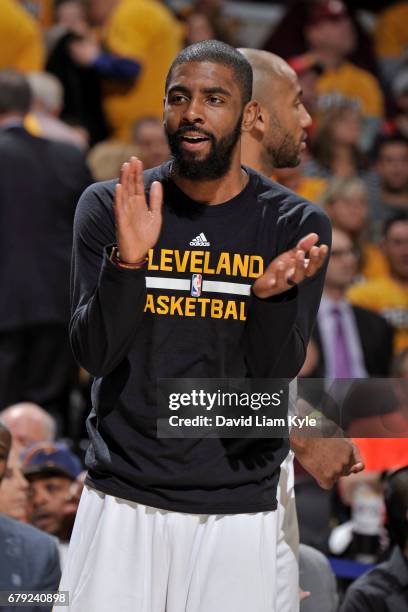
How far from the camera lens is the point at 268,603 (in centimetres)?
265

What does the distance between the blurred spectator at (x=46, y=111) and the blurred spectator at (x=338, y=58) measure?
2.57m

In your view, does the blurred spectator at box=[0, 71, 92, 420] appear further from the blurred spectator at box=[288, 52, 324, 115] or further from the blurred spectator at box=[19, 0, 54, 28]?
the blurred spectator at box=[288, 52, 324, 115]

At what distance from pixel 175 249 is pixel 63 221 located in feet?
11.7

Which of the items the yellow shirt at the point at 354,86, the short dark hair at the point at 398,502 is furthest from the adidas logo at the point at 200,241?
the yellow shirt at the point at 354,86

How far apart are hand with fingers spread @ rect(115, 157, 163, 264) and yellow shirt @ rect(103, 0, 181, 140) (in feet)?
18.3

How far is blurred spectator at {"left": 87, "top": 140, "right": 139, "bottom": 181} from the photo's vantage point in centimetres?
705

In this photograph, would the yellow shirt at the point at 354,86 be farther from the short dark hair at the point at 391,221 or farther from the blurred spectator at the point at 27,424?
the blurred spectator at the point at 27,424

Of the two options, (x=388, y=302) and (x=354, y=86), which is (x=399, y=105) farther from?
(x=388, y=302)

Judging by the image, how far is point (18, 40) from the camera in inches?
286

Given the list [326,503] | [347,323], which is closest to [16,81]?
[347,323]

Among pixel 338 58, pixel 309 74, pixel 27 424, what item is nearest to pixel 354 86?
pixel 338 58

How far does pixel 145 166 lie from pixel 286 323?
495cm

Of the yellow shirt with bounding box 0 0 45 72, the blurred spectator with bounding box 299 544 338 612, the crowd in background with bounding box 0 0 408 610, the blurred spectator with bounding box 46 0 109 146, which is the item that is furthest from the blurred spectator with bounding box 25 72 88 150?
the blurred spectator with bounding box 299 544 338 612

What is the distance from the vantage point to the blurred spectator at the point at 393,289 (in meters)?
7.17
